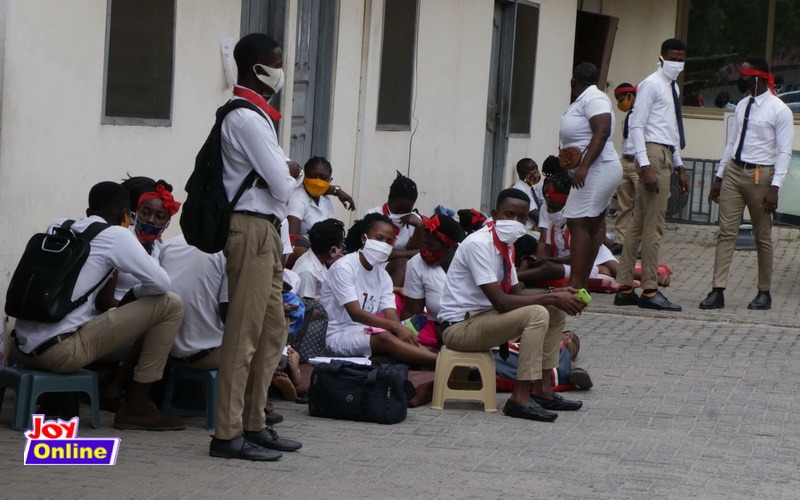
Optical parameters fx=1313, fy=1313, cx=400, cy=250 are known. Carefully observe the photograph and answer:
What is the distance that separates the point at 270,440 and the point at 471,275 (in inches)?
69.7

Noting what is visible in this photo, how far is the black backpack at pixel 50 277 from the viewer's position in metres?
5.92

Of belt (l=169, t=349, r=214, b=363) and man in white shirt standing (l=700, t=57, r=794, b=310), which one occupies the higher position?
man in white shirt standing (l=700, t=57, r=794, b=310)

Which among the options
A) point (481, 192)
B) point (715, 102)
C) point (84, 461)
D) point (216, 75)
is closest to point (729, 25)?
point (715, 102)

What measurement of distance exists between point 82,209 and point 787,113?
→ 237 inches

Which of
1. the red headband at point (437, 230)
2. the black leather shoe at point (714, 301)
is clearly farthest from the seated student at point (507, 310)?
the black leather shoe at point (714, 301)

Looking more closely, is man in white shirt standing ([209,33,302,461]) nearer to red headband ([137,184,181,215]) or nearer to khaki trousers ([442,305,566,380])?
red headband ([137,184,181,215])

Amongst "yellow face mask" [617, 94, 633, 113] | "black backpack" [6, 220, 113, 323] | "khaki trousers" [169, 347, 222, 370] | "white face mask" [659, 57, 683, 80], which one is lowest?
"khaki trousers" [169, 347, 222, 370]

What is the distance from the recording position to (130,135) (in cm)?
821

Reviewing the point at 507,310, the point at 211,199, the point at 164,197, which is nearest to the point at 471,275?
the point at 507,310

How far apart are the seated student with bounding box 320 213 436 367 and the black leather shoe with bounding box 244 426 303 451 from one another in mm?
1894

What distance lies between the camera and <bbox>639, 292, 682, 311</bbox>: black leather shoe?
1100 centimetres

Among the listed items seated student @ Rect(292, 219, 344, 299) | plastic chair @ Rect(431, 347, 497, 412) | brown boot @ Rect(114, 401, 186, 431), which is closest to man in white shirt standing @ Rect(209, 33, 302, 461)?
brown boot @ Rect(114, 401, 186, 431)

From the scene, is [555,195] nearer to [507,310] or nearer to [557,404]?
[557,404]

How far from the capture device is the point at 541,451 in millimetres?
6320
